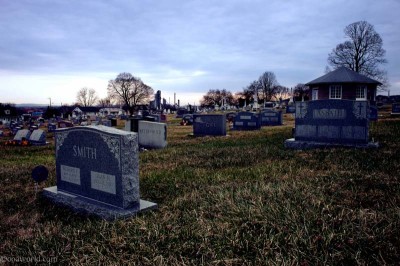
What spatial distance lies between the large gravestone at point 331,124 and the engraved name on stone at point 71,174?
8464mm

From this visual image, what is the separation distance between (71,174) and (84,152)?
30.0 inches

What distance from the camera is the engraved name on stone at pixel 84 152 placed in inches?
231

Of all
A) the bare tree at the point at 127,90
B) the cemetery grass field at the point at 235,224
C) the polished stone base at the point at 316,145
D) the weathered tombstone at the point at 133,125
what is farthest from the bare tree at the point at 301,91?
the cemetery grass field at the point at 235,224

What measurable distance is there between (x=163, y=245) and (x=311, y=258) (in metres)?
1.72

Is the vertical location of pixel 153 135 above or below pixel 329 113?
below

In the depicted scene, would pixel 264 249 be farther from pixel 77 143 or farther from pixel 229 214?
pixel 77 143

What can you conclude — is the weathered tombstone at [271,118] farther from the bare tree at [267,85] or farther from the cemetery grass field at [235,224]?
the bare tree at [267,85]

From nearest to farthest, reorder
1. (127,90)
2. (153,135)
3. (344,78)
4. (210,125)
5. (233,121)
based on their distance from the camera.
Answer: (153,135) → (210,125) → (233,121) → (344,78) → (127,90)

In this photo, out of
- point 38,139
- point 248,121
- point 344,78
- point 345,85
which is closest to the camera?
point 38,139

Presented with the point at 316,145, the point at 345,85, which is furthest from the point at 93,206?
the point at 345,85

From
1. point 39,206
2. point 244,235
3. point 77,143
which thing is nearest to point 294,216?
point 244,235

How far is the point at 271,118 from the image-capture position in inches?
1155

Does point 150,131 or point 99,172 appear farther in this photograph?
point 150,131

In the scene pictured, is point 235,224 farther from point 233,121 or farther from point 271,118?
point 271,118
